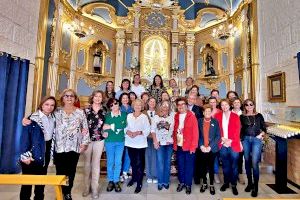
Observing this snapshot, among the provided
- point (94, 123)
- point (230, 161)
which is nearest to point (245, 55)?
point (230, 161)

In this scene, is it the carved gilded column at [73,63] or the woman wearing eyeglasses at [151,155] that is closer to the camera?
the woman wearing eyeglasses at [151,155]

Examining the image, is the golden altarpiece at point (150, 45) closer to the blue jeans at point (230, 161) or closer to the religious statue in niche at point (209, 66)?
the religious statue in niche at point (209, 66)

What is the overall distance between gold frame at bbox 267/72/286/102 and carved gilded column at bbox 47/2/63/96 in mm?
5076

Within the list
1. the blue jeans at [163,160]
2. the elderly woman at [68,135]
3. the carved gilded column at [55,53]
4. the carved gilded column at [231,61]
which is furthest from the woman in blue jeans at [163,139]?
the carved gilded column at [231,61]

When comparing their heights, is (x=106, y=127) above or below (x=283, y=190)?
above

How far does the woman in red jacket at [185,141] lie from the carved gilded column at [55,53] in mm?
3670

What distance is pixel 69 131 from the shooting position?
85.8 inches

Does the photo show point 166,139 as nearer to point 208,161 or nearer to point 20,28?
point 208,161

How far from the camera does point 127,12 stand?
825cm

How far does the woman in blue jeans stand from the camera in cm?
273

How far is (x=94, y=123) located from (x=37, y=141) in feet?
2.14

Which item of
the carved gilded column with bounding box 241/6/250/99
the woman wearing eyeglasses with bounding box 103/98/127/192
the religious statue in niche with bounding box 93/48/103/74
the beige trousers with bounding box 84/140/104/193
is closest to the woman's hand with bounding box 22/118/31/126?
the beige trousers with bounding box 84/140/104/193

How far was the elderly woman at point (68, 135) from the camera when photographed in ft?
7.07

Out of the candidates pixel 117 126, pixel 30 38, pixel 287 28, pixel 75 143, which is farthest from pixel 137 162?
pixel 287 28
